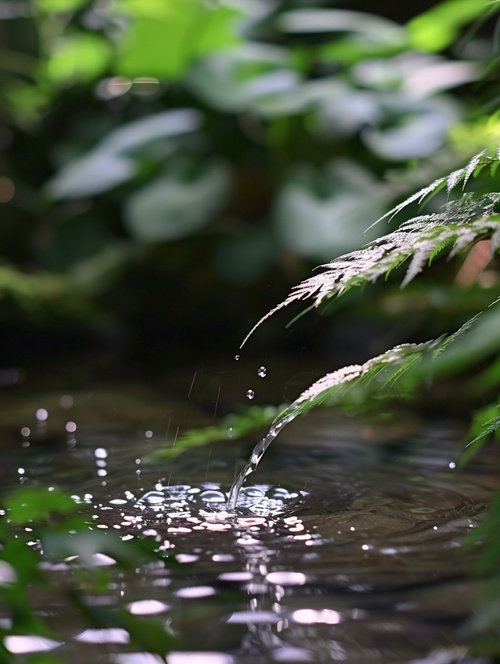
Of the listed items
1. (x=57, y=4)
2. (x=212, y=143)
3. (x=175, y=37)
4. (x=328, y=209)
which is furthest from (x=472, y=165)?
(x=57, y=4)

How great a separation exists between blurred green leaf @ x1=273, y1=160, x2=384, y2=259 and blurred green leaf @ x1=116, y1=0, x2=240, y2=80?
0.62 meters

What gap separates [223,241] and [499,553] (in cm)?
286

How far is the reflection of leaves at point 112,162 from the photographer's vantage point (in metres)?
3.18

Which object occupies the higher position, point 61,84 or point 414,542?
point 61,84

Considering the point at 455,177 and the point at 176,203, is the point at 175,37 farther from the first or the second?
the point at 455,177

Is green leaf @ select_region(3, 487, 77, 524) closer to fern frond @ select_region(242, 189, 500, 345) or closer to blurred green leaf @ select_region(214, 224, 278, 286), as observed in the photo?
fern frond @ select_region(242, 189, 500, 345)

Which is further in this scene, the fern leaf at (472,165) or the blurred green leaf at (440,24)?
the blurred green leaf at (440,24)

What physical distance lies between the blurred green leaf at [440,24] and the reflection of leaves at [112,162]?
39.3 inches

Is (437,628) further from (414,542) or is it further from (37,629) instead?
(37,629)

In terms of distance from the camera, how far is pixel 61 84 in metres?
4.23

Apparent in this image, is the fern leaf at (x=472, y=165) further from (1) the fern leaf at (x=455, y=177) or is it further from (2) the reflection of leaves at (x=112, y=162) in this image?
(2) the reflection of leaves at (x=112, y=162)

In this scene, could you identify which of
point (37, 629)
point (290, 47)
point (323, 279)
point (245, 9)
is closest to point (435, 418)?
point (323, 279)

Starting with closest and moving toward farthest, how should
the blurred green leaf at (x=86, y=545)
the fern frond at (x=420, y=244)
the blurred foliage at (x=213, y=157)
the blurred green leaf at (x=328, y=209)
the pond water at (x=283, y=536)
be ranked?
1. the blurred green leaf at (x=86, y=545)
2. the fern frond at (x=420, y=244)
3. the pond water at (x=283, y=536)
4. the blurred green leaf at (x=328, y=209)
5. the blurred foliage at (x=213, y=157)

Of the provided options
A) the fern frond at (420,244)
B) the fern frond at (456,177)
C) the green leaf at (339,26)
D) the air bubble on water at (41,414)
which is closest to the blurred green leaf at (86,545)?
the fern frond at (420,244)
